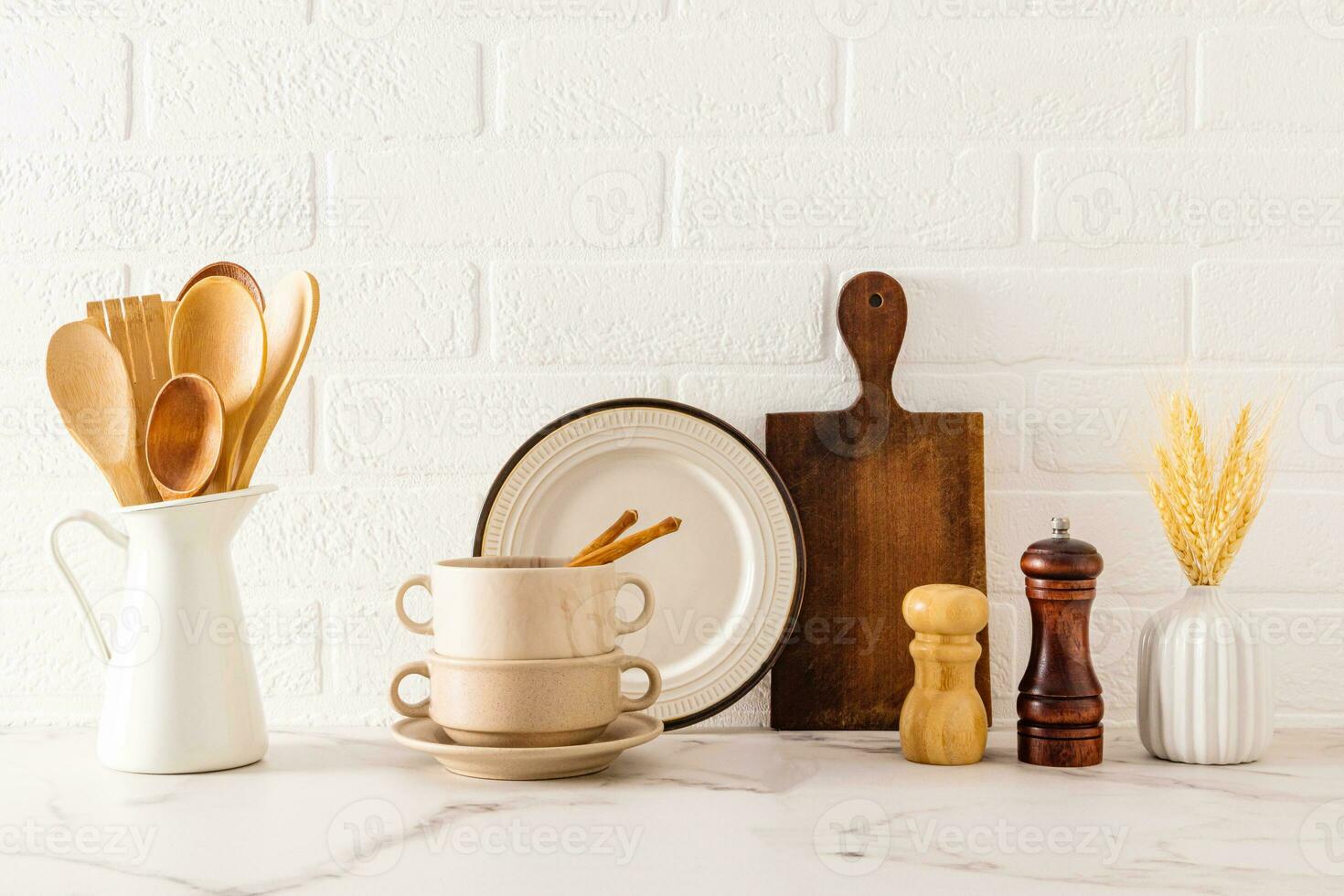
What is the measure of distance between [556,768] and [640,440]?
0.29 m

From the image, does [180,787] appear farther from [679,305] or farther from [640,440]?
[679,305]

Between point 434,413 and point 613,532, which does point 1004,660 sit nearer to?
point 613,532

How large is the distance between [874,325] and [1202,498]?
0.97 ft

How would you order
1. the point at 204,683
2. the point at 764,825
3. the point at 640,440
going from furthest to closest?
the point at 640,440 → the point at 204,683 → the point at 764,825

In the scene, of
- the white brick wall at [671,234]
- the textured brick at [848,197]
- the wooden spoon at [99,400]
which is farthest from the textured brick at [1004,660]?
the wooden spoon at [99,400]

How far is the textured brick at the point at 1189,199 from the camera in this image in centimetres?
97

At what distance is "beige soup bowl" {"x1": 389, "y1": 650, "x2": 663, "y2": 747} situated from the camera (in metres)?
0.74

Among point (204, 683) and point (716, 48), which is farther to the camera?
point (716, 48)

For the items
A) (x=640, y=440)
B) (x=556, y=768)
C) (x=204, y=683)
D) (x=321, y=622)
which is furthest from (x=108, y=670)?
(x=640, y=440)

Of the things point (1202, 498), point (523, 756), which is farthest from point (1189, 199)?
point (523, 756)

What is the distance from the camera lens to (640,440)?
0.92 metres

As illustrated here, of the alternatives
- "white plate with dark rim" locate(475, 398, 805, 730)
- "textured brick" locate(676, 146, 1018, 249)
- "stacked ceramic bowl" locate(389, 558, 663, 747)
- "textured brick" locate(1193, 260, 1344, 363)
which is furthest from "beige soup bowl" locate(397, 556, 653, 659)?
"textured brick" locate(1193, 260, 1344, 363)

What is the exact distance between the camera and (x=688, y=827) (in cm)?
67

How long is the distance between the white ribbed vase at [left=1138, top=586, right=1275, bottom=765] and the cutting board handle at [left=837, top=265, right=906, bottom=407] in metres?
0.30
